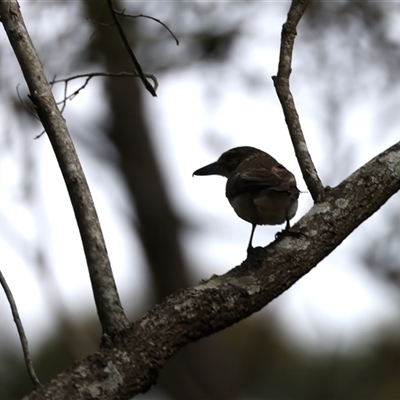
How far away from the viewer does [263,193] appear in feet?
13.1

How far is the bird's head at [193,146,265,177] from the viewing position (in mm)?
4965

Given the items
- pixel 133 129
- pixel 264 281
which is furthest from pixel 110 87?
pixel 264 281

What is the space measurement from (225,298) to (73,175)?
751mm

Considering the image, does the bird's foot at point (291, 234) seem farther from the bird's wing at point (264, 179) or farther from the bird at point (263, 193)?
the bird's wing at point (264, 179)

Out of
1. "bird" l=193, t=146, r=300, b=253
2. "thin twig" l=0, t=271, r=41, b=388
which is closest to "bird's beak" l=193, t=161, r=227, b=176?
"bird" l=193, t=146, r=300, b=253

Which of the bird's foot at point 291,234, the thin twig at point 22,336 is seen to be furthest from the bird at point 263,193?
the thin twig at point 22,336

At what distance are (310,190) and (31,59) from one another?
142 centimetres

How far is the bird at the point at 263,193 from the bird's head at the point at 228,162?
272mm

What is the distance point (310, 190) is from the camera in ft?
10.7

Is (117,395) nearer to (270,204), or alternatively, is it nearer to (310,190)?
(310,190)

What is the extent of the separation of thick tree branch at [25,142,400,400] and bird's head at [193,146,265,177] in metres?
1.86

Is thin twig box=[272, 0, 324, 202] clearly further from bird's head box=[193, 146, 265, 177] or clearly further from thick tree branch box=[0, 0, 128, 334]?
bird's head box=[193, 146, 265, 177]

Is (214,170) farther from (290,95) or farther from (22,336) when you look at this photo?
(22,336)

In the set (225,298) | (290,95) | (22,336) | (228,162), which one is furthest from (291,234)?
(228,162)
